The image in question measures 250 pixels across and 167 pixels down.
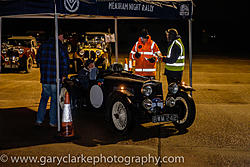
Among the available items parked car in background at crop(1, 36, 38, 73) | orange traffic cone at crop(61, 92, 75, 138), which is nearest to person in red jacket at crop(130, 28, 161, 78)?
orange traffic cone at crop(61, 92, 75, 138)

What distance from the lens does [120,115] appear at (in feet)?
23.3

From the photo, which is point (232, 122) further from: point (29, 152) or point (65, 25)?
point (65, 25)

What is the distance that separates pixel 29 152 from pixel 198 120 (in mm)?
4050

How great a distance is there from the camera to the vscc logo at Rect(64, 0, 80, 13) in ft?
21.6

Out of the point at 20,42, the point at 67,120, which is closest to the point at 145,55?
the point at 67,120

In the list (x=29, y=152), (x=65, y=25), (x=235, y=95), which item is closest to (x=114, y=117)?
(x=29, y=152)

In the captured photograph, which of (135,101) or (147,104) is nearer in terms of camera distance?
(147,104)

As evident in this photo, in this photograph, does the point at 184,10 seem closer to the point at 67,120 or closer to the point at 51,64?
the point at 51,64

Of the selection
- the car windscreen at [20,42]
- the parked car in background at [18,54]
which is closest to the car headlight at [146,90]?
the parked car in background at [18,54]

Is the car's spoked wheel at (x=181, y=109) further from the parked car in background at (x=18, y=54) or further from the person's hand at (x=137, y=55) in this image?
the parked car in background at (x=18, y=54)

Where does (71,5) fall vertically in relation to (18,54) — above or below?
above

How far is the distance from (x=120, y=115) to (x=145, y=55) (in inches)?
120

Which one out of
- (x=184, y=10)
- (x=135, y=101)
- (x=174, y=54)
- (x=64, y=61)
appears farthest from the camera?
(x=184, y=10)

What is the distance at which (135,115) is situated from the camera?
22.4ft
